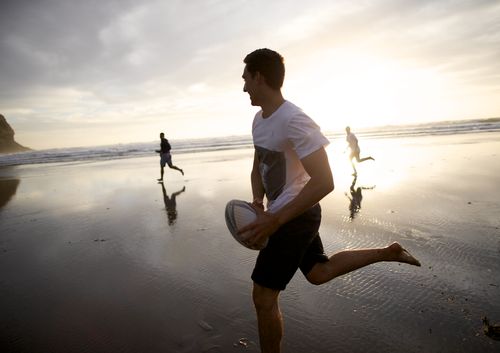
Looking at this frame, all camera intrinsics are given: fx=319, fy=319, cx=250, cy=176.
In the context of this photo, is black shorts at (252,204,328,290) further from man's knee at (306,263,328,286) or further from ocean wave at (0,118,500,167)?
ocean wave at (0,118,500,167)

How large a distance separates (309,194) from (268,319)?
0.99 meters

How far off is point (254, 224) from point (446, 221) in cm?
568

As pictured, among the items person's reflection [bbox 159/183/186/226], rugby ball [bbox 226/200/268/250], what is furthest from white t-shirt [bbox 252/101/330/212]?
→ person's reflection [bbox 159/183/186/226]

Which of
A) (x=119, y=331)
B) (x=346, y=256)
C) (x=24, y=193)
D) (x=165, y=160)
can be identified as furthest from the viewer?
(x=165, y=160)

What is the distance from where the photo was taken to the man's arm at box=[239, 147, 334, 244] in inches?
77.0

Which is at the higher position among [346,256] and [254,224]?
[254,224]

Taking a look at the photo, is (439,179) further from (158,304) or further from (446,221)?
(158,304)

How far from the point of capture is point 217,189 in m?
11.3

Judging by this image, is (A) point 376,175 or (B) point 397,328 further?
(A) point 376,175

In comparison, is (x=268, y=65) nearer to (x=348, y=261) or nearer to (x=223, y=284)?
(x=348, y=261)

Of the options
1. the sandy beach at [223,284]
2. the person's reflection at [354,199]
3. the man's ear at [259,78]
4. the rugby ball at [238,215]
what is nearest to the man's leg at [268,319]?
the rugby ball at [238,215]

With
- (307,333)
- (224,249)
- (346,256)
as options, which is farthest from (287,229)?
(224,249)

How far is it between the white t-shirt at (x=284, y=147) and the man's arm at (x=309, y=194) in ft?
0.21

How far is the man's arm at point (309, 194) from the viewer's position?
6.42 feet
